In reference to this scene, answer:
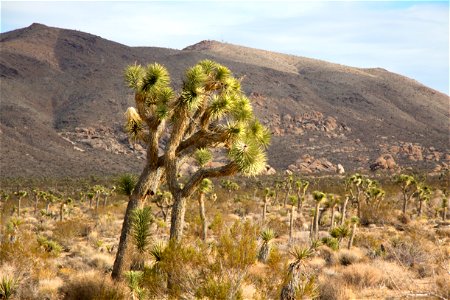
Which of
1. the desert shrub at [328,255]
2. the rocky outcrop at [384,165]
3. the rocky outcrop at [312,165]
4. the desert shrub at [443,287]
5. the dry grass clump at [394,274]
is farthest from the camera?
the rocky outcrop at [312,165]

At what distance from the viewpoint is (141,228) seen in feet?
36.7

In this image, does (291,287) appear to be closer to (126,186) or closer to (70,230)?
(126,186)

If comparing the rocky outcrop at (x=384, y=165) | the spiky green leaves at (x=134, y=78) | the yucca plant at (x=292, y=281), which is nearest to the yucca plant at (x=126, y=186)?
the spiky green leaves at (x=134, y=78)

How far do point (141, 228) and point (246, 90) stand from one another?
11989 cm

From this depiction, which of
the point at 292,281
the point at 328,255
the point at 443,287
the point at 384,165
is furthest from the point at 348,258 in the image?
the point at 384,165

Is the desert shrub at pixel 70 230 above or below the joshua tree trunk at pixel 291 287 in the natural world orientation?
below

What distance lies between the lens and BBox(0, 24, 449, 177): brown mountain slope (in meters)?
94.8

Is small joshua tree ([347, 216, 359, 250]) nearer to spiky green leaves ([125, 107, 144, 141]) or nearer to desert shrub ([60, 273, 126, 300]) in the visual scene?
spiky green leaves ([125, 107, 144, 141])

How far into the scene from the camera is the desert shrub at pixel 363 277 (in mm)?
13250

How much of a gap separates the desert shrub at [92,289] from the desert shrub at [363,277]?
20.9ft

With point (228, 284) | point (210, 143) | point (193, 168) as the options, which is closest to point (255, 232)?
point (228, 284)

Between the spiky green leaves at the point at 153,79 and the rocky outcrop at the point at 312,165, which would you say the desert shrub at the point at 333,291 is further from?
the rocky outcrop at the point at 312,165

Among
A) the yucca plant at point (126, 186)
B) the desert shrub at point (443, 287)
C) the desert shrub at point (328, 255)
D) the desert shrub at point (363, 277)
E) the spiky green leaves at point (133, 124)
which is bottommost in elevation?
the desert shrub at point (328, 255)

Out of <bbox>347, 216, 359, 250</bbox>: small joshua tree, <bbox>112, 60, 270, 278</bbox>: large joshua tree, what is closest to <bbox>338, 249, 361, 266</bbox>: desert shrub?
<bbox>347, 216, 359, 250</bbox>: small joshua tree
